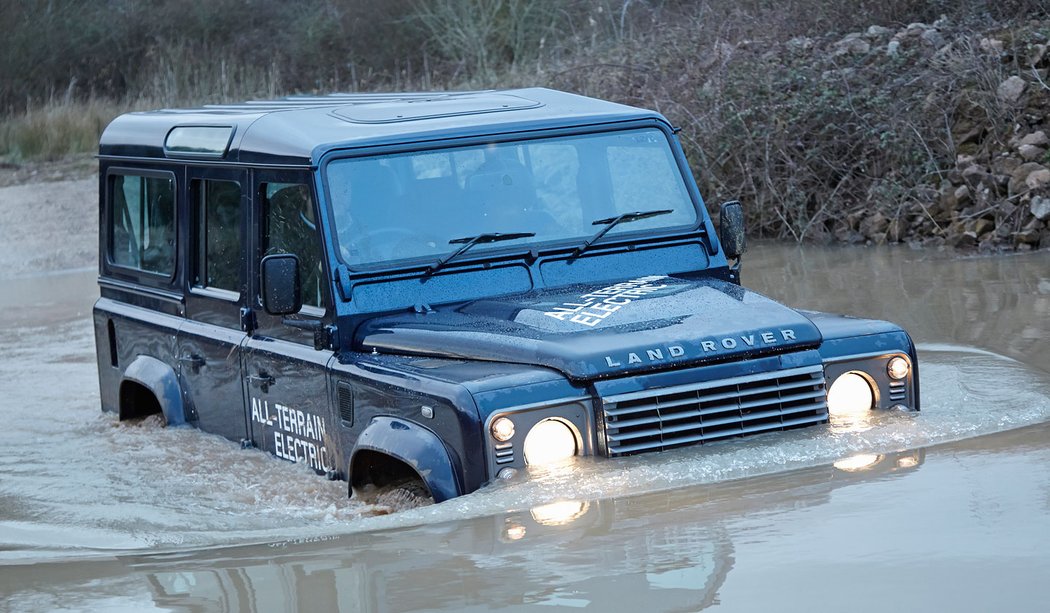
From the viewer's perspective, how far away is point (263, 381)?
246 inches

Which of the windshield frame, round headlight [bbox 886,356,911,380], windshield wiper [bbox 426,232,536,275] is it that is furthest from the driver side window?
round headlight [bbox 886,356,911,380]

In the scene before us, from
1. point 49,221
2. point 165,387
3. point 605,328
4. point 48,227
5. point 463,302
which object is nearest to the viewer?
point 605,328

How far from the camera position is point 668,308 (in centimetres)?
539

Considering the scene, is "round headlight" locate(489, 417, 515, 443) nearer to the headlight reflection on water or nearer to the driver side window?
the headlight reflection on water

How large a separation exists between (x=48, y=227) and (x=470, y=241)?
14.7 metres

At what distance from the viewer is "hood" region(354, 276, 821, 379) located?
4977 mm

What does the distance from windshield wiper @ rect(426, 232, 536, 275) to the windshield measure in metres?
0.02

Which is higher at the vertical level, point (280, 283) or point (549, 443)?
point (280, 283)

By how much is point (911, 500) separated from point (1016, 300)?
235 inches

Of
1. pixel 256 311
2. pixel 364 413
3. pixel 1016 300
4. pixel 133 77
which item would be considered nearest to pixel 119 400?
pixel 256 311

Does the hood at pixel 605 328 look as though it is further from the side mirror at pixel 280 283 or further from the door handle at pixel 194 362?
the door handle at pixel 194 362

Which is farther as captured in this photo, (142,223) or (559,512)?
(142,223)

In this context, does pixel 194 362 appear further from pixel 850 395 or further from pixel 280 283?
pixel 850 395

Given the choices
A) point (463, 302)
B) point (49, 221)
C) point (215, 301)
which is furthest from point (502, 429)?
point (49, 221)
